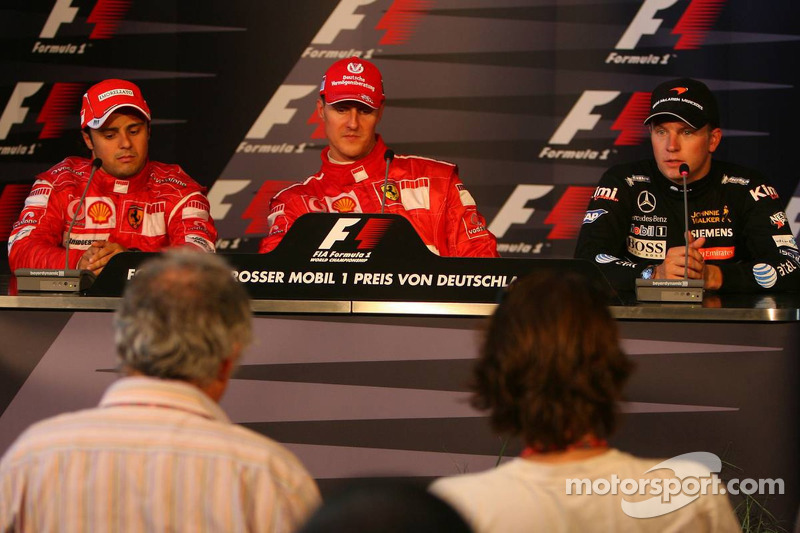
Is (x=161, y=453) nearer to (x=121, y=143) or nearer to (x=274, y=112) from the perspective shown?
(x=121, y=143)

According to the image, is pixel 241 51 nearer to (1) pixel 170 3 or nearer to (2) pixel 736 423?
(1) pixel 170 3

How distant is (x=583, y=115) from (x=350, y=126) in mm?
1963

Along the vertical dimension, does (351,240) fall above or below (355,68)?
below

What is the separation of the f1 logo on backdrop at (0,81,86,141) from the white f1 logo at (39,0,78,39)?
25 centimetres

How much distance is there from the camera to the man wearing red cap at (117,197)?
130 inches

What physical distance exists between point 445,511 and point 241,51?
461 centimetres

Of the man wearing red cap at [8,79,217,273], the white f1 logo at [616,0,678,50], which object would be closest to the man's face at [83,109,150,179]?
the man wearing red cap at [8,79,217,273]

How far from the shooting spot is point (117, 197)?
343 cm

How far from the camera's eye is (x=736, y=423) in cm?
226

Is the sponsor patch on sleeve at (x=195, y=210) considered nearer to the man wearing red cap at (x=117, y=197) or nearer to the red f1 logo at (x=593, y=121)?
the man wearing red cap at (x=117, y=197)

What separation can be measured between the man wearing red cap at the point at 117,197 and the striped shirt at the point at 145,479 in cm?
209

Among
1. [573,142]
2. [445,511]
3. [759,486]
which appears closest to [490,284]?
[759,486]

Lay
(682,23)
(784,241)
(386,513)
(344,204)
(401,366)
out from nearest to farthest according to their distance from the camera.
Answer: (386,513)
(401,366)
(784,241)
(344,204)
(682,23)

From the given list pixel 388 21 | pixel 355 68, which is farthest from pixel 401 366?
pixel 388 21
